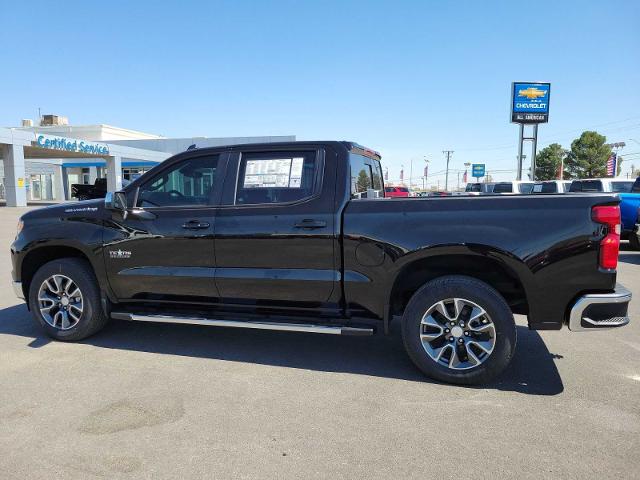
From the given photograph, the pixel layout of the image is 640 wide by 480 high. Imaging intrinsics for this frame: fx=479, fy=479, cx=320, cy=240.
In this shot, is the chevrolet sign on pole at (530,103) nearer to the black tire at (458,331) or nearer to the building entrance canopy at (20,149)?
the building entrance canopy at (20,149)

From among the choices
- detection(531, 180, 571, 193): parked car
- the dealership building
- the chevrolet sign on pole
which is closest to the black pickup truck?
detection(531, 180, 571, 193): parked car

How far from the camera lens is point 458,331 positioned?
12.4 ft

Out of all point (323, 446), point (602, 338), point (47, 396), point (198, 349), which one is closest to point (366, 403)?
point (323, 446)

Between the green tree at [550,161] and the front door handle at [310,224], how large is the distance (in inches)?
2776

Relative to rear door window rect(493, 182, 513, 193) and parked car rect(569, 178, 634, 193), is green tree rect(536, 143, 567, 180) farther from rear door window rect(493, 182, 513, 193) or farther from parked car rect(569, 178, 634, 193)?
parked car rect(569, 178, 634, 193)

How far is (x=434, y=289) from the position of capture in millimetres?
3811

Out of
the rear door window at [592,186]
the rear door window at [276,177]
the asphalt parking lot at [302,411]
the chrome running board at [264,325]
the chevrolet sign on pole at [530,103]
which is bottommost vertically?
the asphalt parking lot at [302,411]

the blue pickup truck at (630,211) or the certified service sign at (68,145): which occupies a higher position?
the certified service sign at (68,145)

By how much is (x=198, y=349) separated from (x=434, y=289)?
237cm

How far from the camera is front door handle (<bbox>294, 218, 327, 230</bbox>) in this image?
4.02 meters

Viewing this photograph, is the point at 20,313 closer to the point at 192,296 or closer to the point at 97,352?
the point at 97,352

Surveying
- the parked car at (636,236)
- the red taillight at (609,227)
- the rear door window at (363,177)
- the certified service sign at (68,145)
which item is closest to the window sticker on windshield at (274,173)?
the rear door window at (363,177)

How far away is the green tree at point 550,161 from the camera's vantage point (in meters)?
67.2

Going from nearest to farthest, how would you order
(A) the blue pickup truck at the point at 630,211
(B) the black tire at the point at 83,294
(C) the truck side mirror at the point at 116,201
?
(C) the truck side mirror at the point at 116,201, (B) the black tire at the point at 83,294, (A) the blue pickup truck at the point at 630,211
